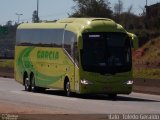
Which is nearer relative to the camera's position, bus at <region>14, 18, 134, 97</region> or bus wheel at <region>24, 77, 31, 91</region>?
bus at <region>14, 18, 134, 97</region>

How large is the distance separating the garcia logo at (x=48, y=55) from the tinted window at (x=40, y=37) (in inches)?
16.8

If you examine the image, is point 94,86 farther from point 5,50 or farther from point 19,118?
point 5,50

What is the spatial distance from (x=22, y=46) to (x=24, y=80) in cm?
205

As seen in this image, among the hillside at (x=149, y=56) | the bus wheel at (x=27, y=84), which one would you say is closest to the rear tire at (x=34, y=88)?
the bus wheel at (x=27, y=84)

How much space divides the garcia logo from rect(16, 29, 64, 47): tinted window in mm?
428

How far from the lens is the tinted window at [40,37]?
32884 millimetres

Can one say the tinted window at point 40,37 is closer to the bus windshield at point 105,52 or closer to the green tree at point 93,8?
the bus windshield at point 105,52

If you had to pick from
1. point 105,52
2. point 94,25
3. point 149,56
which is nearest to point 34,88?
point 94,25

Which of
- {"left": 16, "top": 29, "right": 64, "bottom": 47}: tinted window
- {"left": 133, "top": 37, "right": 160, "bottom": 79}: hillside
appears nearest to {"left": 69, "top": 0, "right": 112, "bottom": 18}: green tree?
{"left": 133, "top": 37, "right": 160, "bottom": 79}: hillside

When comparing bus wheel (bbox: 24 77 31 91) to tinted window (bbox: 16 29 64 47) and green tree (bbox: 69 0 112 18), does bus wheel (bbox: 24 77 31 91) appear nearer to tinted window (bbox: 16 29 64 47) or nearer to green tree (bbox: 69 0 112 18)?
tinted window (bbox: 16 29 64 47)

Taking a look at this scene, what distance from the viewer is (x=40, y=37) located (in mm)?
35125

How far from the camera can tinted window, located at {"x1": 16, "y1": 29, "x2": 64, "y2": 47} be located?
108 ft

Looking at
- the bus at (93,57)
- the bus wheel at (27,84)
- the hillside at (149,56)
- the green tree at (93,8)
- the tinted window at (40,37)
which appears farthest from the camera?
the green tree at (93,8)

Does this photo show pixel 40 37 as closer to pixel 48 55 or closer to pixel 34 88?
pixel 48 55
